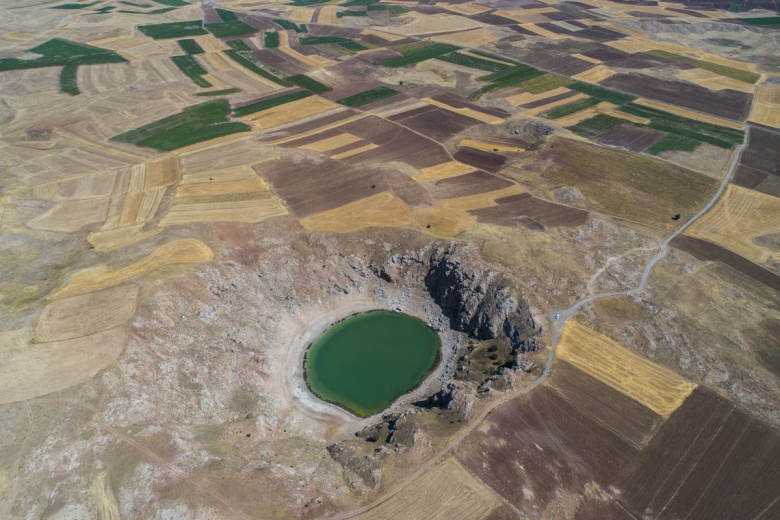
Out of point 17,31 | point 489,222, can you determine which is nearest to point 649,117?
point 489,222

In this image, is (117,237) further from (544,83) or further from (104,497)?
(544,83)

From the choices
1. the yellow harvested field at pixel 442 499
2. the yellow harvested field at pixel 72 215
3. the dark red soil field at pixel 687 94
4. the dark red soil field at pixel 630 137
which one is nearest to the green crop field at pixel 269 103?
the yellow harvested field at pixel 72 215

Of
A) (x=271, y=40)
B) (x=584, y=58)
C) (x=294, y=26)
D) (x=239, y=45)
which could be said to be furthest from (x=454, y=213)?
(x=294, y=26)

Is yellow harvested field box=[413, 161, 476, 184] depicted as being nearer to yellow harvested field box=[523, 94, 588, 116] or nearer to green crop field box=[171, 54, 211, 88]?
yellow harvested field box=[523, 94, 588, 116]

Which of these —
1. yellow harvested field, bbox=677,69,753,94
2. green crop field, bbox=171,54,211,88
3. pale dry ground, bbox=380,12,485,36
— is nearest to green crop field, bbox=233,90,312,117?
green crop field, bbox=171,54,211,88

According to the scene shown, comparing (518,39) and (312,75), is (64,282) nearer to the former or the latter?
(312,75)
